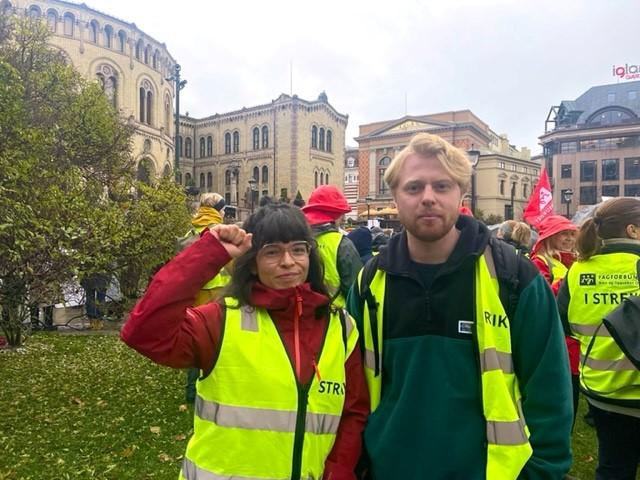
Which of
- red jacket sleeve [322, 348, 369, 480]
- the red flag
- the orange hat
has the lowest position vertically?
red jacket sleeve [322, 348, 369, 480]

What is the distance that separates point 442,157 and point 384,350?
2.66 ft

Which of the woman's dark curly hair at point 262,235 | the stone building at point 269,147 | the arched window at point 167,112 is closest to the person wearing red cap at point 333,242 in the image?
the woman's dark curly hair at point 262,235

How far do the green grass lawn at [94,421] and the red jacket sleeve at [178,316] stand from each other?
9.86 feet

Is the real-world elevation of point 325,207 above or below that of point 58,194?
below

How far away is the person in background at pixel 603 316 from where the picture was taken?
3.08 metres

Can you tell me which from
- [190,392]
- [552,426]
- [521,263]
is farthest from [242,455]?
[190,392]

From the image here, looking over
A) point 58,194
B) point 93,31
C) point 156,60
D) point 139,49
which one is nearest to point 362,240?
point 58,194

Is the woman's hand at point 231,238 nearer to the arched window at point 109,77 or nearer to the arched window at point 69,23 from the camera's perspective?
the arched window at point 109,77

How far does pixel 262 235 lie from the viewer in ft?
7.25

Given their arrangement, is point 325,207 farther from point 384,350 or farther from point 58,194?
point 58,194

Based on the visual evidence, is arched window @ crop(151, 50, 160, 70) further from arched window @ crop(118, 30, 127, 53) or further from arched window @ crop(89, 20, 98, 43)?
arched window @ crop(89, 20, 98, 43)

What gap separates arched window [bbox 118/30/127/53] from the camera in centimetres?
4406

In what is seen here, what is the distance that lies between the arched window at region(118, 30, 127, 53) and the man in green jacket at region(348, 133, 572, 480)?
4846cm

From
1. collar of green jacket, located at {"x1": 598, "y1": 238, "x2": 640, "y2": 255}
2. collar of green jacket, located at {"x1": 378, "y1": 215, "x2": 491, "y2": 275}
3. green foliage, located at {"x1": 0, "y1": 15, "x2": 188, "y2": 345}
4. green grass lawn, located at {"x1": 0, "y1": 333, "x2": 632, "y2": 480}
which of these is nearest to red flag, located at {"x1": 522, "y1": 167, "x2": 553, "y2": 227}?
green grass lawn, located at {"x1": 0, "y1": 333, "x2": 632, "y2": 480}
